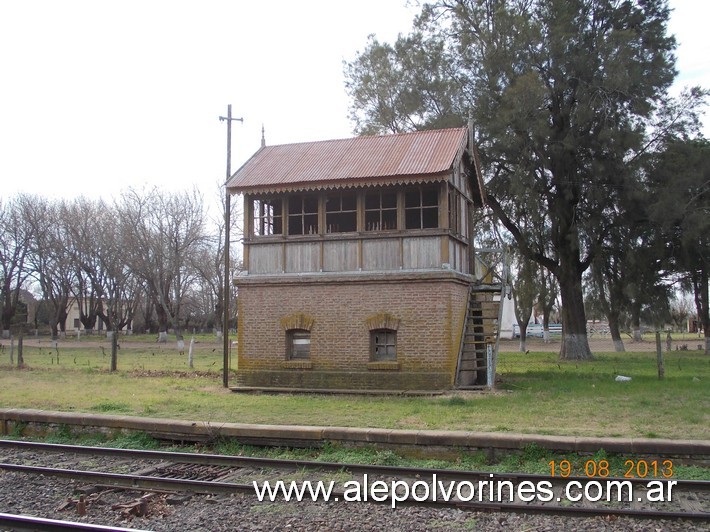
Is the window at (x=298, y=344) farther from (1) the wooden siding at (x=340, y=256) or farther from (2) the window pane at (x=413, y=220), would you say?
(2) the window pane at (x=413, y=220)

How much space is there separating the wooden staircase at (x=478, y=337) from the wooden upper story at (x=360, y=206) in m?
1.01

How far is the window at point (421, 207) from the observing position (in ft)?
57.1

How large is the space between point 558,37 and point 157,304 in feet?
134

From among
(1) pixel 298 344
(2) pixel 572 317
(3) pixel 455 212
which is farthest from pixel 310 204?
(2) pixel 572 317

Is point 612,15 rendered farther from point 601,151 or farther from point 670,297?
point 670,297

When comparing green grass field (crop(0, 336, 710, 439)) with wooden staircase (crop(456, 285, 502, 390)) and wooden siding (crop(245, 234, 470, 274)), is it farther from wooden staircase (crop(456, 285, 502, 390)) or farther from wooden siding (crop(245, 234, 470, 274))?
wooden siding (crop(245, 234, 470, 274))

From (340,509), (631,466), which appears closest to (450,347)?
(631,466)

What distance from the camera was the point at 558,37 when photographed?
27.3 meters

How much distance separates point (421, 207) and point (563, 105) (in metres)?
14.5

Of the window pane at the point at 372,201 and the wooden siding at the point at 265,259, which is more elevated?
the window pane at the point at 372,201

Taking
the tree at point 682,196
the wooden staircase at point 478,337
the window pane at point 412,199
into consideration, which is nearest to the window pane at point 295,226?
the window pane at point 412,199

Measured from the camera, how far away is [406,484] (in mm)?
8562

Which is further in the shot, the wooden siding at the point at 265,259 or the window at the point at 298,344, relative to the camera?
the wooden siding at the point at 265,259
